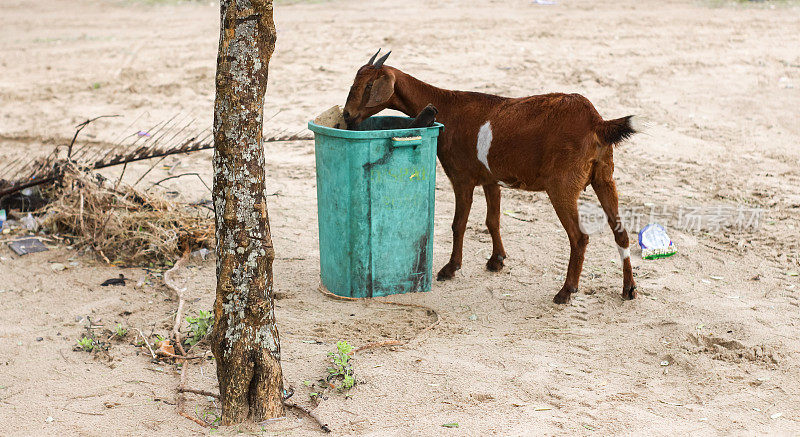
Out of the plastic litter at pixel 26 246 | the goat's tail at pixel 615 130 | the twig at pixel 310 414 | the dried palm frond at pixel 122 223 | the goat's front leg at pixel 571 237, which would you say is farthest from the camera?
the plastic litter at pixel 26 246

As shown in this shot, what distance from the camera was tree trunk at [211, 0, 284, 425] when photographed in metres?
2.83

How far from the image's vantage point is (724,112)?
321 inches

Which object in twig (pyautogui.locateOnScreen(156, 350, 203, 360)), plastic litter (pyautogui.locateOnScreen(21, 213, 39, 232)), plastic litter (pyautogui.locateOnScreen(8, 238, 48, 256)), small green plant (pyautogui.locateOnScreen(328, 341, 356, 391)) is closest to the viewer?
small green plant (pyautogui.locateOnScreen(328, 341, 356, 391))

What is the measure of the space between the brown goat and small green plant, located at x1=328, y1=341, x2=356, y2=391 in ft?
4.63

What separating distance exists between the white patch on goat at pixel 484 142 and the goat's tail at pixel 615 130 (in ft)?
2.08

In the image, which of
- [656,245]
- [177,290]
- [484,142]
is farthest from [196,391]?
[656,245]

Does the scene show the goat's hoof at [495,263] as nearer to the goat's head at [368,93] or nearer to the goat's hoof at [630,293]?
the goat's hoof at [630,293]

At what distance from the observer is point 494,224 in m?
4.90

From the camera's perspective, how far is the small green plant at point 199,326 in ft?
12.6

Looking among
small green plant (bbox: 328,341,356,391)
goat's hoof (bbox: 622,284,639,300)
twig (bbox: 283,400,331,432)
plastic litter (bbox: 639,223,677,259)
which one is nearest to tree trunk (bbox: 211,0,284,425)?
twig (bbox: 283,400,331,432)

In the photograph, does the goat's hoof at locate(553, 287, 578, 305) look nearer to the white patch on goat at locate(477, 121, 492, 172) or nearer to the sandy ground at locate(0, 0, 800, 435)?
the sandy ground at locate(0, 0, 800, 435)

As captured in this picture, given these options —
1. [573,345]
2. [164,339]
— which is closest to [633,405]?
[573,345]

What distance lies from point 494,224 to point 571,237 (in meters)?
0.67

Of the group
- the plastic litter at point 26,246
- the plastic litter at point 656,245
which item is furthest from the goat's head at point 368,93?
the plastic litter at point 26,246
